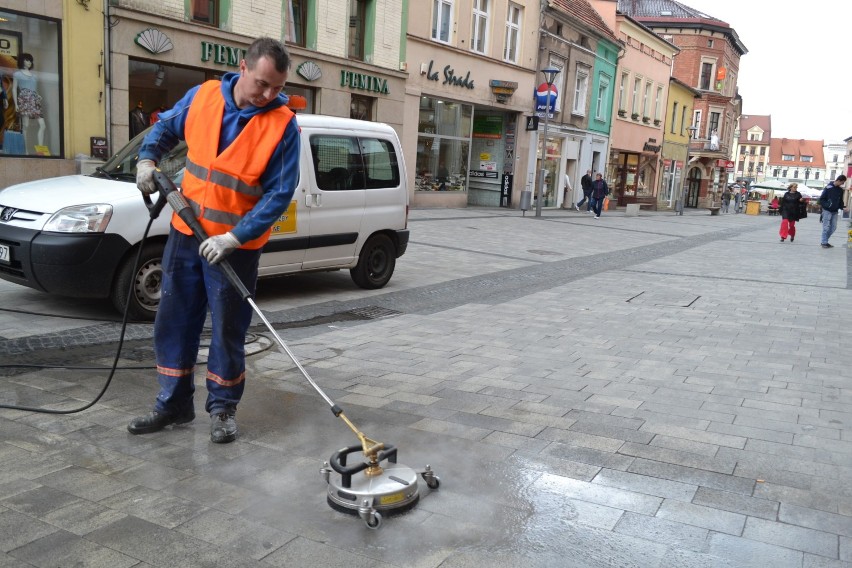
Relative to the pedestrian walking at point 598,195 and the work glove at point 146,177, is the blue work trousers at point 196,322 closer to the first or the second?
the work glove at point 146,177

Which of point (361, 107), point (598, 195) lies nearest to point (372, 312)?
point (361, 107)

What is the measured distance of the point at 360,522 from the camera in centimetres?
307

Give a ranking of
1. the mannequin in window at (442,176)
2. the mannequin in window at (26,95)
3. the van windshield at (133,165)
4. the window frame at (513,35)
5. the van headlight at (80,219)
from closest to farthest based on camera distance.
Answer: the van headlight at (80,219) < the van windshield at (133,165) < the mannequin in window at (26,95) < the mannequin in window at (442,176) < the window frame at (513,35)

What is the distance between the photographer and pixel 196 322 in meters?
3.99

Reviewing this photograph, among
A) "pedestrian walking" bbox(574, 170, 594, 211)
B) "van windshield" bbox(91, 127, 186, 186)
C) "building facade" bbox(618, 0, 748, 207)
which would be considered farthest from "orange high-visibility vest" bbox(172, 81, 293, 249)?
"building facade" bbox(618, 0, 748, 207)

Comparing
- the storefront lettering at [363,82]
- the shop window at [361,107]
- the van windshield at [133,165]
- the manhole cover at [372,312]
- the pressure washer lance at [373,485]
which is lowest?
the manhole cover at [372,312]

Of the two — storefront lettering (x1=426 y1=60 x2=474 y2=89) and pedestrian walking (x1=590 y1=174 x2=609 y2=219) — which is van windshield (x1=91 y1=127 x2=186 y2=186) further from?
pedestrian walking (x1=590 y1=174 x2=609 y2=219)

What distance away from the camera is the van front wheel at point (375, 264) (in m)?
8.78

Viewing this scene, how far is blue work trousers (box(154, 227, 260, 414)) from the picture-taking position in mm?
3824

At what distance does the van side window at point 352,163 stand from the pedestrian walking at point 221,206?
396 centimetres

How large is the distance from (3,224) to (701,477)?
221 inches

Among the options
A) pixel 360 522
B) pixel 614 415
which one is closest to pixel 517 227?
pixel 614 415

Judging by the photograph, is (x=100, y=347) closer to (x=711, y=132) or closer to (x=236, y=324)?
(x=236, y=324)

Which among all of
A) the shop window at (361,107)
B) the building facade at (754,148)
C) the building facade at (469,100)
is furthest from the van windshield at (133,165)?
the building facade at (754,148)
